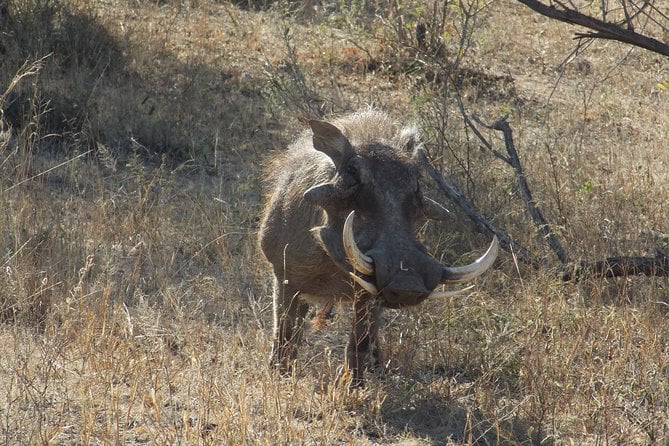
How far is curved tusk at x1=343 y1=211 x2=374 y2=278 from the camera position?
12.0 feet

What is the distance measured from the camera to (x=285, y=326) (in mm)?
4496

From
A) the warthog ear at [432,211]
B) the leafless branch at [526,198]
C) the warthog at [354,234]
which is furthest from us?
the leafless branch at [526,198]

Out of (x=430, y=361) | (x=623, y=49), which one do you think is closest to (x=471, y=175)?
(x=430, y=361)

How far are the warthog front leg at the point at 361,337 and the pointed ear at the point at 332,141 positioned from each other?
613 mm

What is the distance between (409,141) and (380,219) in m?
0.65

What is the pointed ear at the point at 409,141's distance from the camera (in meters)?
4.47

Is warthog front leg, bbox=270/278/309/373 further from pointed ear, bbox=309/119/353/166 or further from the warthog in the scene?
pointed ear, bbox=309/119/353/166

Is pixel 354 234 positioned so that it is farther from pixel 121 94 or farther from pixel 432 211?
pixel 121 94

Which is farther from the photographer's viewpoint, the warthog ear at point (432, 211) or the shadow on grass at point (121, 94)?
the shadow on grass at point (121, 94)

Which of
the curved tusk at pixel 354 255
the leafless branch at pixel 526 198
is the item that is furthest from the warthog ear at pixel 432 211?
the leafless branch at pixel 526 198

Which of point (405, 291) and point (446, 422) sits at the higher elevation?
point (405, 291)

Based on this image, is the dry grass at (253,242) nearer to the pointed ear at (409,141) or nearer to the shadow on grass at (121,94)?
the shadow on grass at (121,94)

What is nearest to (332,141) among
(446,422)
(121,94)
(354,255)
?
(354,255)

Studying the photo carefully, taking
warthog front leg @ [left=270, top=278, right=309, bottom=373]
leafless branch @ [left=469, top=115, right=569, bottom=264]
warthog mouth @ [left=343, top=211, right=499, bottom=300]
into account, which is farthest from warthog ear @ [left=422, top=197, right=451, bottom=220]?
leafless branch @ [left=469, top=115, right=569, bottom=264]
